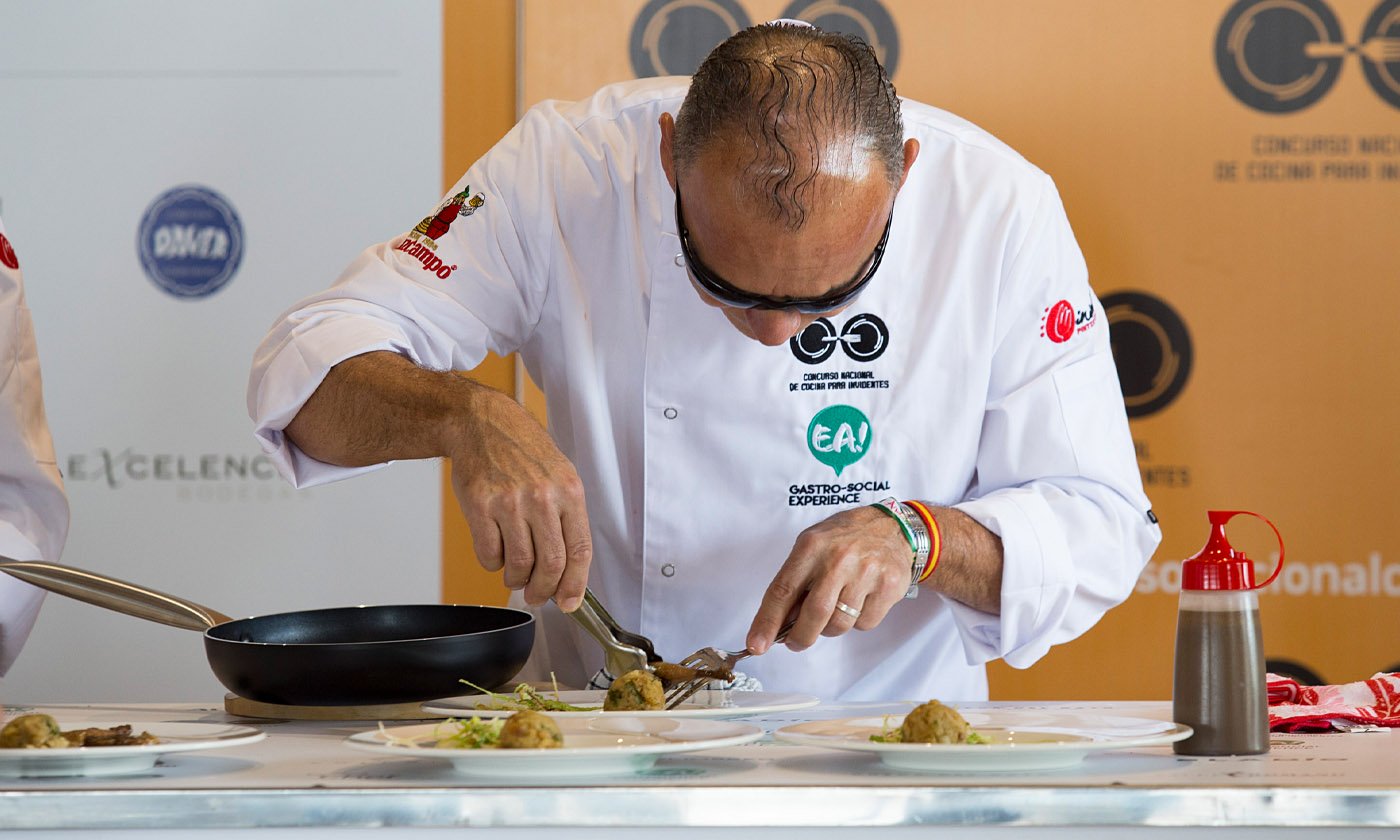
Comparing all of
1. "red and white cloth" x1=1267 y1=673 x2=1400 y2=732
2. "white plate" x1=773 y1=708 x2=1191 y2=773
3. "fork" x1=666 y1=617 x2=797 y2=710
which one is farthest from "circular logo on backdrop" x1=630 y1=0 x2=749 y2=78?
"white plate" x1=773 y1=708 x2=1191 y2=773

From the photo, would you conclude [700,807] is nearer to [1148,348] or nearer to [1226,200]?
[1148,348]

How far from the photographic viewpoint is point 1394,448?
2.76 m

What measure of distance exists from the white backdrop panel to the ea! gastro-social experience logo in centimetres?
158

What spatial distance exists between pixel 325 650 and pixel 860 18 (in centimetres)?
188

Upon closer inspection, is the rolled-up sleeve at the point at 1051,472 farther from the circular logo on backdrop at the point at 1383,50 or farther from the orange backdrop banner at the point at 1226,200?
the circular logo on backdrop at the point at 1383,50

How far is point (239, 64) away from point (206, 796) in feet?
7.01

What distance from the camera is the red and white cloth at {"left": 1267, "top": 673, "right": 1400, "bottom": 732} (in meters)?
1.37

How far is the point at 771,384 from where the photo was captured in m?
1.88

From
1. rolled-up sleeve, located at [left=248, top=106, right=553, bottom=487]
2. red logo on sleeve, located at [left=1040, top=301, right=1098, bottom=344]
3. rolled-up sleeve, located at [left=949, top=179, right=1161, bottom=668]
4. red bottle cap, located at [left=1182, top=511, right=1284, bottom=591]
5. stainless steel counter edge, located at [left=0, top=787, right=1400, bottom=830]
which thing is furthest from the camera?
red logo on sleeve, located at [left=1040, top=301, right=1098, bottom=344]

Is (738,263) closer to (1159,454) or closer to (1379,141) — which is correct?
(1159,454)

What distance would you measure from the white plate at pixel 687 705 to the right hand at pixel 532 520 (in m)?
0.11

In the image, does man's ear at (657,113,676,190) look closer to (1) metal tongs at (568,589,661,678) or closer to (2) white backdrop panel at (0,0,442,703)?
(1) metal tongs at (568,589,661,678)

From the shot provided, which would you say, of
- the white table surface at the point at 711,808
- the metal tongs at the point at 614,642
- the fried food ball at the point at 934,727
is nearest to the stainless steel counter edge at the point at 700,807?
the white table surface at the point at 711,808

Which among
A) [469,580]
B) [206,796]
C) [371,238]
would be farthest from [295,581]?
[206,796]
